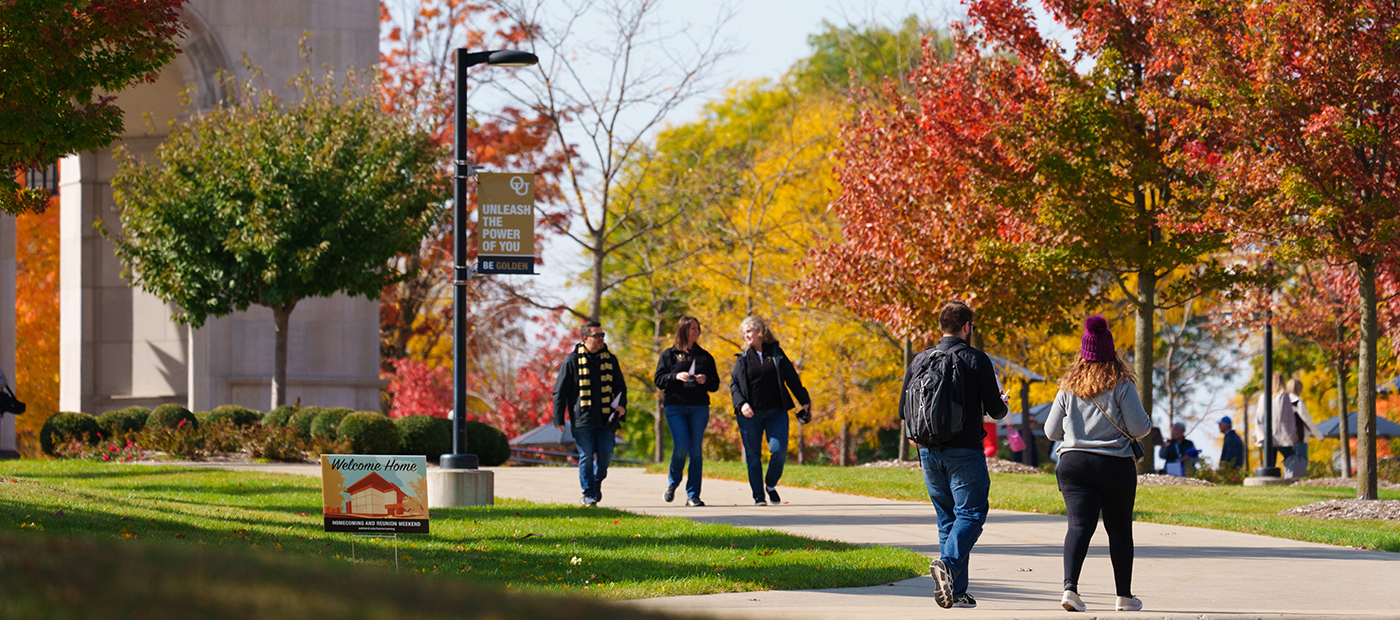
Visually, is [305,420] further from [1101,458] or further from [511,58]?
[1101,458]

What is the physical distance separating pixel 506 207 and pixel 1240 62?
27.2 feet

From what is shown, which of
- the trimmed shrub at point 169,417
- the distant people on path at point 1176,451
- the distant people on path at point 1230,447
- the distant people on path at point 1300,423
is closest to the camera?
the trimmed shrub at point 169,417

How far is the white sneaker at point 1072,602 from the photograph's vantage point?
268 inches

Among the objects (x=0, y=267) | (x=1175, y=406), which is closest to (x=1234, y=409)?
(x=1175, y=406)

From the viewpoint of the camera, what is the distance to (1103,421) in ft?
23.1

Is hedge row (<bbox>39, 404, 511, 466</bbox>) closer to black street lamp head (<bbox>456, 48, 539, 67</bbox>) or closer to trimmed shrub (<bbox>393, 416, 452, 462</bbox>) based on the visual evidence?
trimmed shrub (<bbox>393, 416, 452, 462</bbox>)

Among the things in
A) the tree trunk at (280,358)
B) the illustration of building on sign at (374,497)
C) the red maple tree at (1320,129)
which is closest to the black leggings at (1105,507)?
the illustration of building on sign at (374,497)

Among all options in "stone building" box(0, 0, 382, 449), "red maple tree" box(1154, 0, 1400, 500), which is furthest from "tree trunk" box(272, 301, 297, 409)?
"red maple tree" box(1154, 0, 1400, 500)

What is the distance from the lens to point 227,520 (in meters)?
10.3

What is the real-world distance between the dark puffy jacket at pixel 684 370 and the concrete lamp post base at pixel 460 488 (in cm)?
189

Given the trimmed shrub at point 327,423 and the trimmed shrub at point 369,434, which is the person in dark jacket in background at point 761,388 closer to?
the trimmed shrub at point 369,434

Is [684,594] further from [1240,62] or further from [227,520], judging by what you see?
[1240,62]

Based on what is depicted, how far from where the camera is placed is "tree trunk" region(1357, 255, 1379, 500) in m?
13.6

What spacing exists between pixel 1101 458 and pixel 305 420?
613 inches
